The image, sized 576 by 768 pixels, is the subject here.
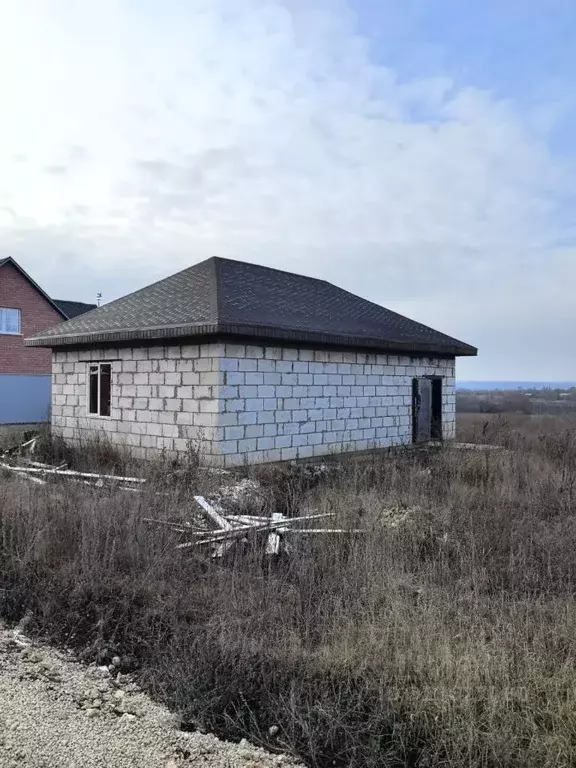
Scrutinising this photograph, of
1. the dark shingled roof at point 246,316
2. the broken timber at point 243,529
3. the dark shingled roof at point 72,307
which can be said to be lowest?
the broken timber at point 243,529

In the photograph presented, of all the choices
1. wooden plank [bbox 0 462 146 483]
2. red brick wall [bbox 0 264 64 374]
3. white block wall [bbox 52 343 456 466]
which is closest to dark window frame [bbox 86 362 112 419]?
white block wall [bbox 52 343 456 466]

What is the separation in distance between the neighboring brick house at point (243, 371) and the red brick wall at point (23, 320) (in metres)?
13.4

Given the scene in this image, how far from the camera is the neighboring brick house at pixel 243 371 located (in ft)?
34.3

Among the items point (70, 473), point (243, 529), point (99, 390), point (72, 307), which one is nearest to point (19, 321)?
point (72, 307)

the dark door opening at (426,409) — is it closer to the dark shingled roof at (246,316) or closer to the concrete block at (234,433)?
the dark shingled roof at (246,316)

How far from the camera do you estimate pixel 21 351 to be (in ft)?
87.4

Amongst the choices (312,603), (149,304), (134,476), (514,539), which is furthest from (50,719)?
(149,304)

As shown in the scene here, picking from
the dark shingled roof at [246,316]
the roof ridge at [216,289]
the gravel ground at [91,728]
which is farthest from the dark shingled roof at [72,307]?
the gravel ground at [91,728]

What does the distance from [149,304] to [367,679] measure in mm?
10615

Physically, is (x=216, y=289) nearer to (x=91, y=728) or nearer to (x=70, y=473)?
(x=70, y=473)

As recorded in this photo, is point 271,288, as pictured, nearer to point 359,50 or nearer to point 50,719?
point 359,50

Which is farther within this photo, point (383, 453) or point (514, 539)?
point (383, 453)

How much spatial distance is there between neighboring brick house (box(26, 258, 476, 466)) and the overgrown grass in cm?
289

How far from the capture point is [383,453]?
45.3 feet
